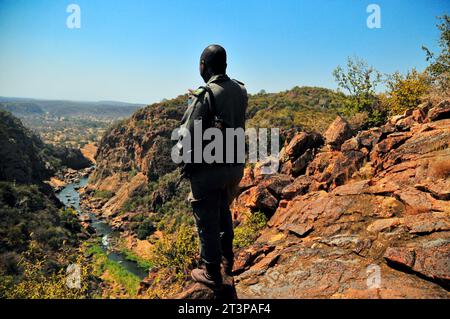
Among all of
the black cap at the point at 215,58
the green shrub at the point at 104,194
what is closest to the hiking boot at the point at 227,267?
the black cap at the point at 215,58

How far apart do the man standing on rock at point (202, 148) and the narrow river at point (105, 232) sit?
3709 centimetres

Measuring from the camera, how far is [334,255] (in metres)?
4.47

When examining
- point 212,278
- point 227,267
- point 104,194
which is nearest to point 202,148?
A: point 212,278

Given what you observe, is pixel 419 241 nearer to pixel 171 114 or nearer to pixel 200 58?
pixel 200 58

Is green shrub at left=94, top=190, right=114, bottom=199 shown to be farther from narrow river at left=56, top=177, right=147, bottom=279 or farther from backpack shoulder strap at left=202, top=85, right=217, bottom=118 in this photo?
backpack shoulder strap at left=202, top=85, right=217, bottom=118

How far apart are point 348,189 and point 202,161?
409 cm

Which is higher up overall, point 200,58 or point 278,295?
point 200,58

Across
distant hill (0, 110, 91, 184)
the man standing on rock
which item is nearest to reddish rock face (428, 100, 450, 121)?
the man standing on rock

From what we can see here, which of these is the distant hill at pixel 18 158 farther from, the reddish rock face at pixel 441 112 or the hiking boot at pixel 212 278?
the reddish rock face at pixel 441 112

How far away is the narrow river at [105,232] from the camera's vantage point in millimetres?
39566

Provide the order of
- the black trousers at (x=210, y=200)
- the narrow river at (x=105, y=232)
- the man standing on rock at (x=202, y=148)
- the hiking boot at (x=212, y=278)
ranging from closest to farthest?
the man standing on rock at (x=202, y=148), the black trousers at (x=210, y=200), the hiking boot at (x=212, y=278), the narrow river at (x=105, y=232)

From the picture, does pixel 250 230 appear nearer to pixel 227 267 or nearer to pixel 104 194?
pixel 227 267

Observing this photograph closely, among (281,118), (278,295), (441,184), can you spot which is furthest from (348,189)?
(281,118)

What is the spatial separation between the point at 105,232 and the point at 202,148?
2229 inches
